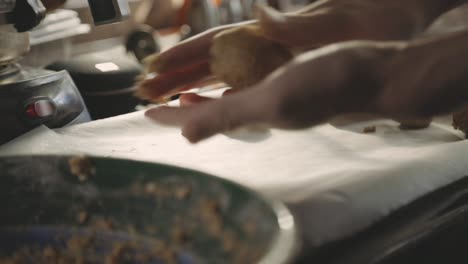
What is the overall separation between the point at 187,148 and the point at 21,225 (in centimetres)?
22

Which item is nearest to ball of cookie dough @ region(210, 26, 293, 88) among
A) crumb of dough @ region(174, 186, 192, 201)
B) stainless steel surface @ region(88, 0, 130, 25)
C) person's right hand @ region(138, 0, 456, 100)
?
person's right hand @ region(138, 0, 456, 100)

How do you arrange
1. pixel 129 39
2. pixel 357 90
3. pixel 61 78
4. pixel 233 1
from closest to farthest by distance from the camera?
pixel 357 90
pixel 61 78
pixel 129 39
pixel 233 1

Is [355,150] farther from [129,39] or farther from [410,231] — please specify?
[129,39]

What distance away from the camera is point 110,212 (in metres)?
0.44

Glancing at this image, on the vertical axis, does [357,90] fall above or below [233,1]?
above

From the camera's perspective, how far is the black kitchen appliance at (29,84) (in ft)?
2.05

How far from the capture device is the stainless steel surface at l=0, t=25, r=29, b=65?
2.19 ft

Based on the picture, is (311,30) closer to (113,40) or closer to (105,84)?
(105,84)

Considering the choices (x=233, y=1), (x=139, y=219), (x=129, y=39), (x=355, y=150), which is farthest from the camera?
(x=233, y=1)

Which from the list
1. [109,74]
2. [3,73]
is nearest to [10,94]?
[3,73]

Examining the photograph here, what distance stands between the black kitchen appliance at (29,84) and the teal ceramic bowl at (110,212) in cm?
22

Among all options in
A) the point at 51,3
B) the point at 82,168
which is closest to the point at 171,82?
the point at 82,168

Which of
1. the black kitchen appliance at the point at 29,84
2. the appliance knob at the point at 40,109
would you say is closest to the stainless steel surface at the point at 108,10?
the black kitchen appliance at the point at 29,84

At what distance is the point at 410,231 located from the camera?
0.40 meters
